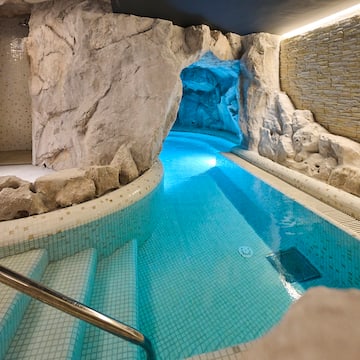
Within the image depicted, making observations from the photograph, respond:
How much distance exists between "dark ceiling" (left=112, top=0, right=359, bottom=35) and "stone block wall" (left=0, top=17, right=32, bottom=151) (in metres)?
3.09

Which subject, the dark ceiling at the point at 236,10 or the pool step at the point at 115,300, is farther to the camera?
the dark ceiling at the point at 236,10

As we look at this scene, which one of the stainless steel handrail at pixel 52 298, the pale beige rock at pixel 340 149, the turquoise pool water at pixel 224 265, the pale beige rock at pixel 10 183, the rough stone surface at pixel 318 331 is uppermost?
the rough stone surface at pixel 318 331

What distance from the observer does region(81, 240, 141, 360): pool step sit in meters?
2.05

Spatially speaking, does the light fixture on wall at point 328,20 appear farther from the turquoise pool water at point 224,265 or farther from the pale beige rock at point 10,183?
the pale beige rock at point 10,183

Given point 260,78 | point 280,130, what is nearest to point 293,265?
point 280,130

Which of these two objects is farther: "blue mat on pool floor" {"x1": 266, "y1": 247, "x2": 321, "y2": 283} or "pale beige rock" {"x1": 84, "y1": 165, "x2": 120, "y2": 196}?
"pale beige rock" {"x1": 84, "y1": 165, "x2": 120, "y2": 196}

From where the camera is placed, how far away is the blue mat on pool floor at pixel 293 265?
3.33 m

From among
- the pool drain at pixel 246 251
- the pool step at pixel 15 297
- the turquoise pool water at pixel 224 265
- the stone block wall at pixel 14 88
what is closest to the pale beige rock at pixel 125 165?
the turquoise pool water at pixel 224 265

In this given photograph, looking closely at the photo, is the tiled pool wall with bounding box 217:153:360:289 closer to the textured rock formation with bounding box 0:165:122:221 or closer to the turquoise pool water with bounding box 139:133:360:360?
the turquoise pool water with bounding box 139:133:360:360

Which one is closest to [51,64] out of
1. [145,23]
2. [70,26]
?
[70,26]

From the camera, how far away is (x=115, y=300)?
2574mm

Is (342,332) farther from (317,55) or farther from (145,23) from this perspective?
(317,55)

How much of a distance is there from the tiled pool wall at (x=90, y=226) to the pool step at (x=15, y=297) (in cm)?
13

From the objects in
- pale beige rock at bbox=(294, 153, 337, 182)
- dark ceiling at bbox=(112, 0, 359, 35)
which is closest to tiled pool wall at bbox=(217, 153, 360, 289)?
pale beige rock at bbox=(294, 153, 337, 182)
